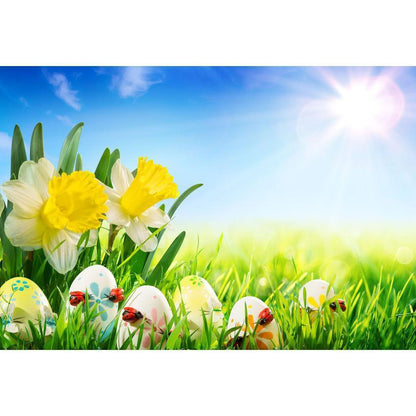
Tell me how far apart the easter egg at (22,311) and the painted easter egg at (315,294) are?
0.49m

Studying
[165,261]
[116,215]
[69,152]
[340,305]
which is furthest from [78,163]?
[340,305]

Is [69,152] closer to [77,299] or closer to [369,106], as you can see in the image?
[77,299]

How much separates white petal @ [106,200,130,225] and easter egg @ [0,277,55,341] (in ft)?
0.70

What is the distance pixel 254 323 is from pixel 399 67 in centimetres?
65

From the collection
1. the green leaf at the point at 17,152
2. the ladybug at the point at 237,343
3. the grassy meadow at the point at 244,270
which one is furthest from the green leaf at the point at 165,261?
the green leaf at the point at 17,152

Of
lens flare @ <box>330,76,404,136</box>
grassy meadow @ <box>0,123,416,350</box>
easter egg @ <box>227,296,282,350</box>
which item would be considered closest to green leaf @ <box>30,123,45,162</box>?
grassy meadow @ <box>0,123,416,350</box>

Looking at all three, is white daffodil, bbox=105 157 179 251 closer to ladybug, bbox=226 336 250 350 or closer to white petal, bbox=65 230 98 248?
white petal, bbox=65 230 98 248

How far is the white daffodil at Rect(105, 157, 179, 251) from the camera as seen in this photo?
119 centimetres

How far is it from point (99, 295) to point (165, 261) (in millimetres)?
229

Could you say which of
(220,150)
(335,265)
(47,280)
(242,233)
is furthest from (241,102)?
(47,280)

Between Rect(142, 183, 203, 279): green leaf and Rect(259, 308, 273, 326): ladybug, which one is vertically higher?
Rect(142, 183, 203, 279): green leaf

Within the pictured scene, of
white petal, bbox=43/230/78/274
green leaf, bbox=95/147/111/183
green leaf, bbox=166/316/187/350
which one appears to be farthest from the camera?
green leaf, bbox=95/147/111/183

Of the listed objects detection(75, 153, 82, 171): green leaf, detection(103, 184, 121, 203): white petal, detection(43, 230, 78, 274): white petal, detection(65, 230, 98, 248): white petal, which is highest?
detection(75, 153, 82, 171): green leaf

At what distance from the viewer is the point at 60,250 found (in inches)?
45.0
